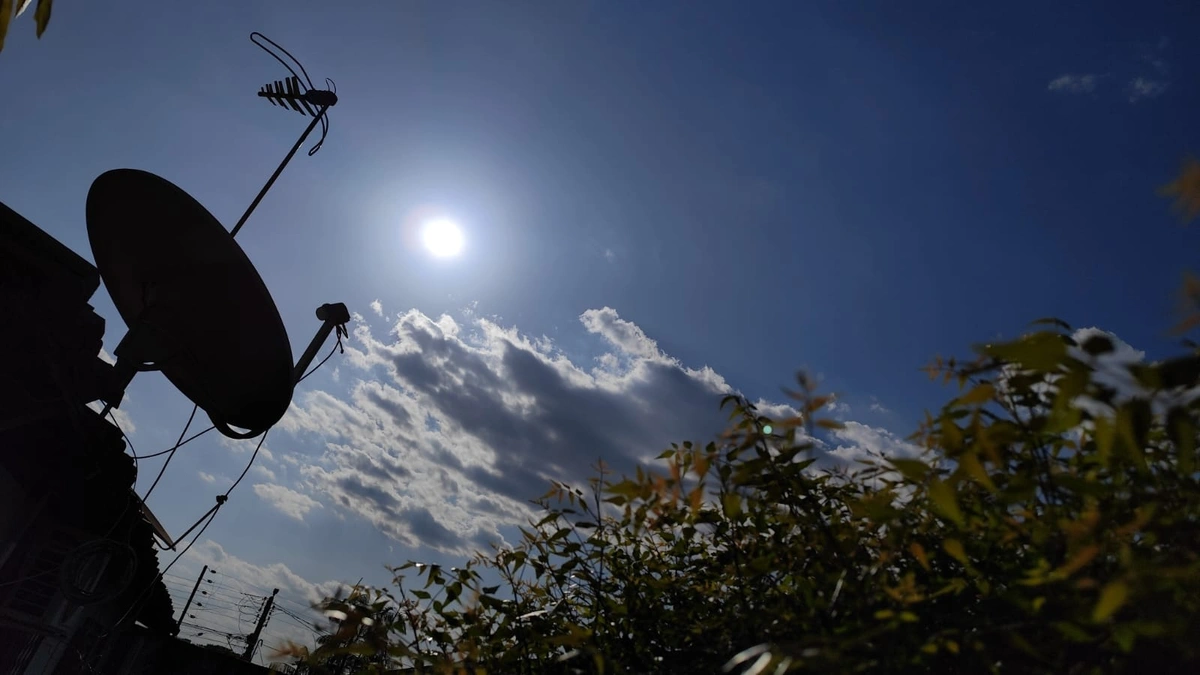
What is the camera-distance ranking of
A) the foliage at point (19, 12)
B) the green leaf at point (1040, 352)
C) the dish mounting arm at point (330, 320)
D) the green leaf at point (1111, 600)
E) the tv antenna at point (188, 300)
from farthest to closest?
the dish mounting arm at point (330, 320)
the tv antenna at point (188, 300)
the foliage at point (19, 12)
the green leaf at point (1040, 352)
the green leaf at point (1111, 600)

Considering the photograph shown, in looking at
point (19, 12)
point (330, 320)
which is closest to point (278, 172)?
point (330, 320)

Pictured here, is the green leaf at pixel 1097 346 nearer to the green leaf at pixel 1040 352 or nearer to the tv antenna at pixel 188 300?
the green leaf at pixel 1040 352

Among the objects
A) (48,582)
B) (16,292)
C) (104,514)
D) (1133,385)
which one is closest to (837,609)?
(1133,385)

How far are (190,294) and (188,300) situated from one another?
62 millimetres

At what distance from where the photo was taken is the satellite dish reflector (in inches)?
234

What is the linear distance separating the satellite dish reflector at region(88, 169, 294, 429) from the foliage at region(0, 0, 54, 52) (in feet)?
18.1

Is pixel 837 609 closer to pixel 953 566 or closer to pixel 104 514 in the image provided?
pixel 953 566

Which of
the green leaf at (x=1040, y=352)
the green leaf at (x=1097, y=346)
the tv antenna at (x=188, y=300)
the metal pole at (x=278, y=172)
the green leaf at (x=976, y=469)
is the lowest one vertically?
the green leaf at (x=976, y=469)

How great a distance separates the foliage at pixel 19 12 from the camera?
937 millimetres

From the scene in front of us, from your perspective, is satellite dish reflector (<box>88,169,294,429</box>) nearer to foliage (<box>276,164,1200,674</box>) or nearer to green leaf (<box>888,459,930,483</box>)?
foliage (<box>276,164,1200,674</box>)

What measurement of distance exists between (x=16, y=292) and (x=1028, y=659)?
23.7 feet

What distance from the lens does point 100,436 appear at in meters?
6.32

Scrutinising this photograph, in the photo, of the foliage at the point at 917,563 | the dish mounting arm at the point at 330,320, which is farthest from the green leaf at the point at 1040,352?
the dish mounting arm at the point at 330,320

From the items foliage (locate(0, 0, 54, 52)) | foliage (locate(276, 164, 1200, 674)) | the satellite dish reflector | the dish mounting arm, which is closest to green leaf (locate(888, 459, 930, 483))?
foliage (locate(276, 164, 1200, 674))
